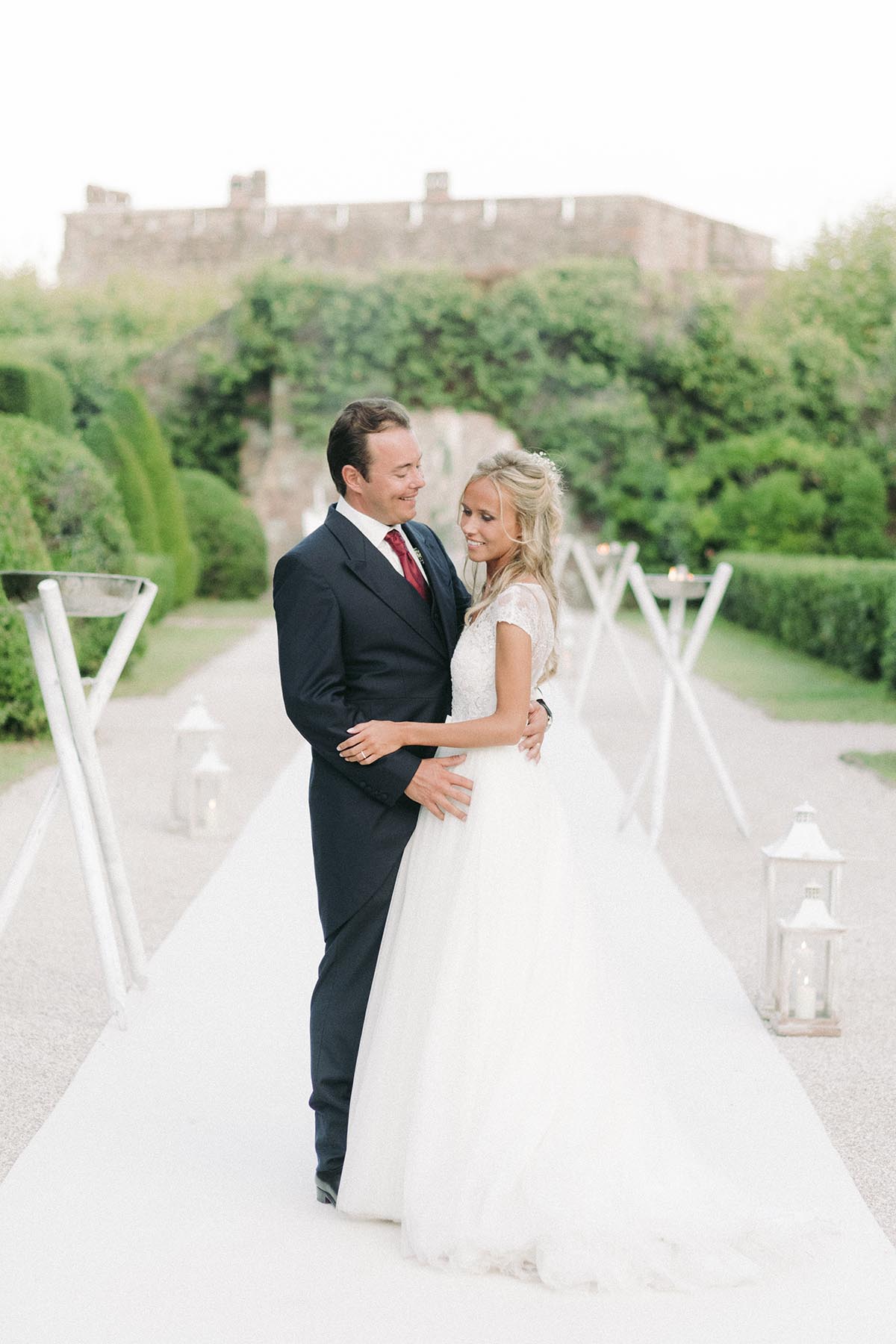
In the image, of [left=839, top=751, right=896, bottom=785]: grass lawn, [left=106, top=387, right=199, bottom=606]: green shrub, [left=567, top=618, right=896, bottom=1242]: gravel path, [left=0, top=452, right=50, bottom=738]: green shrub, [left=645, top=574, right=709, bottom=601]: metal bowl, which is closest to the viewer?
[left=567, top=618, right=896, bottom=1242]: gravel path

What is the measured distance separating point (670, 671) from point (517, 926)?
4026 millimetres

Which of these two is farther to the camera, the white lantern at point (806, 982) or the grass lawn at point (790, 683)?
the grass lawn at point (790, 683)

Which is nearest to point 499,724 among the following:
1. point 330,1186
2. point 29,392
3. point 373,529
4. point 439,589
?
point 439,589

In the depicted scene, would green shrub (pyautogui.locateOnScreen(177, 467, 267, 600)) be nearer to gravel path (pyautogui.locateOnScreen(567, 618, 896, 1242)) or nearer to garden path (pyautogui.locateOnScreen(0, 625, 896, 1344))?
gravel path (pyautogui.locateOnScreen(567, 618, 896, 1242))

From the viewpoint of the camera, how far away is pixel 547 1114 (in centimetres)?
265

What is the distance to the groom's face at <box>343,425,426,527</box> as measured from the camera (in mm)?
2779

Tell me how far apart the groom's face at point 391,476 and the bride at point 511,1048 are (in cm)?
12

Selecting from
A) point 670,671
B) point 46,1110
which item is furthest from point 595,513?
point 46,1110

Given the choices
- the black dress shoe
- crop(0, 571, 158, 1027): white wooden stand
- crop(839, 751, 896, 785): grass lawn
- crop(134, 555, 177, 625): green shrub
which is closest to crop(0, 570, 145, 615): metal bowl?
crop(0, 571, 158, 1027): white wooden stand

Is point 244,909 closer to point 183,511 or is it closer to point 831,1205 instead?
point 831,1205

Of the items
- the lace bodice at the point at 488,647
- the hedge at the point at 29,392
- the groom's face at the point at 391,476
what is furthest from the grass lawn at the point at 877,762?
the hedge at the point at 29,392

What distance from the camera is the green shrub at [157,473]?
66.8 ft

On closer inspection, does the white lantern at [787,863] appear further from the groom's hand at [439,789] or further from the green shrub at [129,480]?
the green shrub at [129,480]

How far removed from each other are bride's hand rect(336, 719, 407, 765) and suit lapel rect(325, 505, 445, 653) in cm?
23
